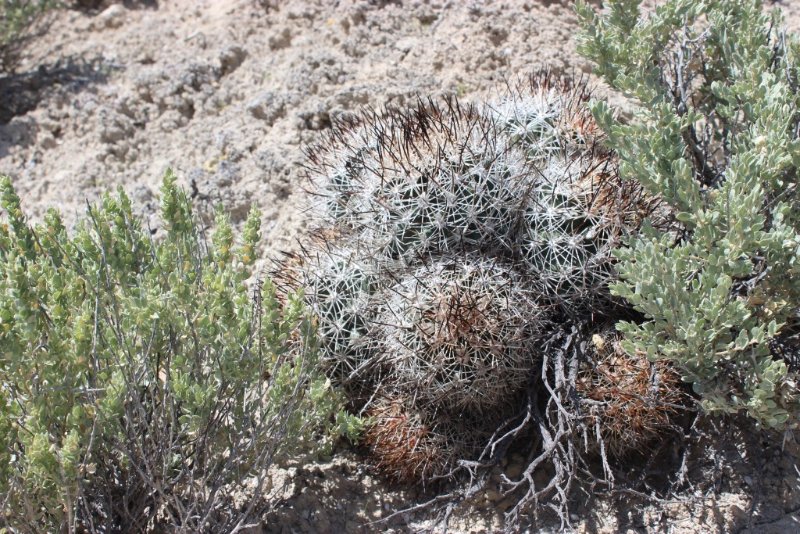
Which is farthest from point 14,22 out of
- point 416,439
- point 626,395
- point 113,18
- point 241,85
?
point 626,395

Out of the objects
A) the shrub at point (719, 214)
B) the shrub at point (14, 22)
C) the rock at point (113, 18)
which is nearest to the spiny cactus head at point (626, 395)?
the shrub at point (719, 214)

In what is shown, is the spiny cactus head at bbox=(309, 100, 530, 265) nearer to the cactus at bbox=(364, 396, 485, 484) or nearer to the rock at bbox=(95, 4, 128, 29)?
the cactus at bbox=(364, 396, 485, 484)

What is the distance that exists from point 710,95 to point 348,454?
227 centimetres

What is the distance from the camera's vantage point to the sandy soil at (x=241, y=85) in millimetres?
4688

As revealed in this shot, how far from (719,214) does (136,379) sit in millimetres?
2054

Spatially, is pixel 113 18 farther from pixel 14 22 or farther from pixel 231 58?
pixel 231 58

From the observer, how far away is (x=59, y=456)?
8.34ft

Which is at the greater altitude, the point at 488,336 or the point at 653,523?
the point at 488,336

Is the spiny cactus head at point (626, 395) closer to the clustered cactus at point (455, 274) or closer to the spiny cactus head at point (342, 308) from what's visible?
the clustered cactus at point (455, 274)

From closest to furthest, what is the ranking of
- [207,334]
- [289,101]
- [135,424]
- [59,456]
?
1. [59,456]
2. [207,334]
3. [135,424]
4. [289,101]

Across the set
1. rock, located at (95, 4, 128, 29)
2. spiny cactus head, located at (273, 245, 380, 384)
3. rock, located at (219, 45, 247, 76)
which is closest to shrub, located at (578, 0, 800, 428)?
spiny cactus head, located at (273, 245, 380, 384)

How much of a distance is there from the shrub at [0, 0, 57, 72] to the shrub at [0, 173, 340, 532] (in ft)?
10.9

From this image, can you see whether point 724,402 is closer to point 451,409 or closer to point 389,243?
point 451,409

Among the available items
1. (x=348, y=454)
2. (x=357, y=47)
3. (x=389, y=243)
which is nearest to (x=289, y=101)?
(x=357, y=47)
